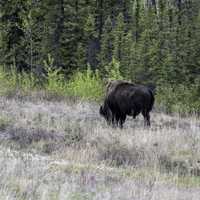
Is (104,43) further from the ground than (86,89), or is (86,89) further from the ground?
A: (86,89)

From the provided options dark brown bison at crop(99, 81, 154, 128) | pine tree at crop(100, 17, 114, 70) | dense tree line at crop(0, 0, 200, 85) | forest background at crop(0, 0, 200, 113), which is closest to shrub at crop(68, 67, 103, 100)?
dark brown bison at crop(99, 81, 154, 128)

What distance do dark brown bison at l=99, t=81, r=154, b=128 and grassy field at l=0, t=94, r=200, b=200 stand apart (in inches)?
13.8

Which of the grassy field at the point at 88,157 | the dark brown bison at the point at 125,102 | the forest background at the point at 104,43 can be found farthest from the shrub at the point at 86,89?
the forest background at the point at 104,43

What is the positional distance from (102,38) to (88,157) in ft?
106

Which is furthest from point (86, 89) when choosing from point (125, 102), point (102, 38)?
point (102, 38)

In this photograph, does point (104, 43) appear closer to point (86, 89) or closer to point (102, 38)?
point (102, 38)

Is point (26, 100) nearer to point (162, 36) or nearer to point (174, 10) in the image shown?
point (162, 36)

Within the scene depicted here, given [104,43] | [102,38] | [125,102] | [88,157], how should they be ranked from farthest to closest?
[102,38] < [104,43] < [125,102] < [88,157]

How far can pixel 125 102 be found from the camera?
568 inches

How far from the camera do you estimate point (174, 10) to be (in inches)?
2007

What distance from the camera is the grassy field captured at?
245 inches

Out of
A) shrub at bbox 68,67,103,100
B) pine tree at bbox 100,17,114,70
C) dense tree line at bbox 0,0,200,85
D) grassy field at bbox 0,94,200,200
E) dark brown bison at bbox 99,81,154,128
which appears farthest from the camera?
pine tree at bbox 100,17,114,70

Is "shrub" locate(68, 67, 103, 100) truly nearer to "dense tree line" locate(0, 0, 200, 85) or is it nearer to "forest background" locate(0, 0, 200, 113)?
"forest background" locate(0, 0, 200, 113)

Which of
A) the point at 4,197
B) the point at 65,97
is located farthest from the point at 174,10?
the point at 4,197
